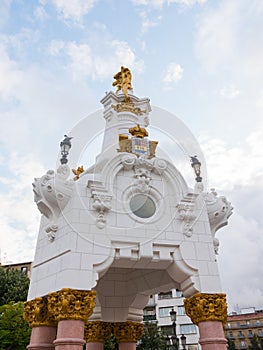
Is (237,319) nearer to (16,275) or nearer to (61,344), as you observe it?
(16,275)

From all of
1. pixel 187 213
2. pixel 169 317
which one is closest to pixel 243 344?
pixel 169 317

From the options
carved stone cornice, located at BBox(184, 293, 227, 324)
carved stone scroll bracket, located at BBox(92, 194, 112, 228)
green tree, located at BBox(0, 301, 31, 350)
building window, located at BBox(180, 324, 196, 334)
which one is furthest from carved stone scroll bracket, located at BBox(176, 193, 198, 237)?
building window, located at BBox(180, 324, 196, 334)

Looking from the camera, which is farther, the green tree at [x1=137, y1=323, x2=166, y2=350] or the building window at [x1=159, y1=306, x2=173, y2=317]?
the building window at [x1=159, y1=306, x2=173, y2=317]

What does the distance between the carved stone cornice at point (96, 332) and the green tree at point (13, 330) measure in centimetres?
584

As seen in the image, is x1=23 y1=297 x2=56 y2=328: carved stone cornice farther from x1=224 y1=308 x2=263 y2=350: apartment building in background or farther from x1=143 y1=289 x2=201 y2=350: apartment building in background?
x1=224 y1=308 x2=263 y2=350: apartment building in background

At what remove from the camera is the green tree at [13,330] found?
1571 cm

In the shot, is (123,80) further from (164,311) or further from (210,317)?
(164,311)

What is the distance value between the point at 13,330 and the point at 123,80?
1346cm

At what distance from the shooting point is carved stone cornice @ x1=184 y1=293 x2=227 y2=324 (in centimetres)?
851

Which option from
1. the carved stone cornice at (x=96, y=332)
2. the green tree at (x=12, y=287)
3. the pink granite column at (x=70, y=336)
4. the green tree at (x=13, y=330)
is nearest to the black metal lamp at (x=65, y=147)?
the pink granite column at (x=70, y=336)

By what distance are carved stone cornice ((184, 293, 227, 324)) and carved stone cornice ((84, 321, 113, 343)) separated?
4510 mm

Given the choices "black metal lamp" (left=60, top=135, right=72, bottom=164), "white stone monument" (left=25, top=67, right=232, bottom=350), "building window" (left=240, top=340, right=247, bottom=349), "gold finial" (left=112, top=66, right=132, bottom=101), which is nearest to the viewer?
"white stone monument" (left=25, top=67, right=232, bottom=350)

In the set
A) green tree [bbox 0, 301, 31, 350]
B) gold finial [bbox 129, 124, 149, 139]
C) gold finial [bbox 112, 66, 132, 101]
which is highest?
gold finial [bbox 112, 66, 132, 101]

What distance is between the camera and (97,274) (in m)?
8.21
